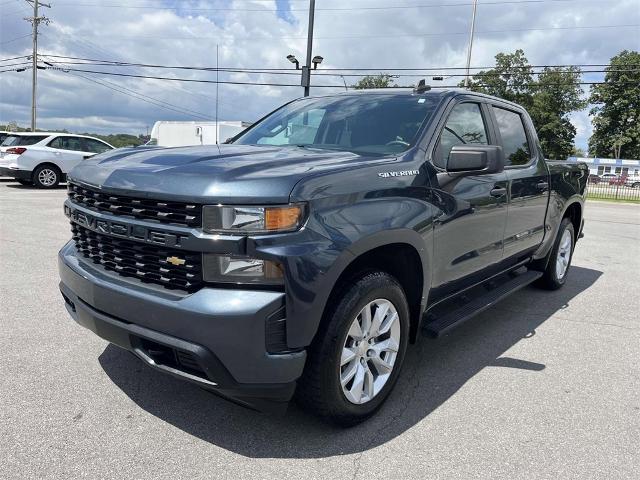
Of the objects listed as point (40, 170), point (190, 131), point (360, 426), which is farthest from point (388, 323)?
point (190, 131)

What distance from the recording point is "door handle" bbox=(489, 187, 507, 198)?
12.4ft

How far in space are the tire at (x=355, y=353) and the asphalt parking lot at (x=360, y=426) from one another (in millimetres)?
177

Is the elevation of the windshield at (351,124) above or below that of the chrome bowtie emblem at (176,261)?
→ above

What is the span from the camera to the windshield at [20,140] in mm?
14695

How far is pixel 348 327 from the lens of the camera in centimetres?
252

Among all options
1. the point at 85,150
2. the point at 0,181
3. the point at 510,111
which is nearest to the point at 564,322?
the point at 510,111

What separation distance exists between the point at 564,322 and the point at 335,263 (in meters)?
3.32

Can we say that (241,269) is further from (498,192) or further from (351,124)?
(498,192)

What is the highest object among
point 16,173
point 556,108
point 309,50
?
point 556,108

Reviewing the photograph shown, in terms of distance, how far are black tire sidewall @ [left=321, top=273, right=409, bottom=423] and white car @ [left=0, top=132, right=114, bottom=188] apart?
1392 cm

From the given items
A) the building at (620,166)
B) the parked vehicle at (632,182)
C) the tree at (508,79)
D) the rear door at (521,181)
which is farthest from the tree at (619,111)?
the rear door at (521,181)

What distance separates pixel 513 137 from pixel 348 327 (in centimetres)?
289

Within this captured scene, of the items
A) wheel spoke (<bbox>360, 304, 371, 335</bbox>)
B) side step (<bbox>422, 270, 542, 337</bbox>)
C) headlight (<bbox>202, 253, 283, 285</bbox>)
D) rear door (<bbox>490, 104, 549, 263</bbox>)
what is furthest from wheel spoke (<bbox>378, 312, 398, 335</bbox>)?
rear door (<bbox>490, 104, 549, 263</bbox>)

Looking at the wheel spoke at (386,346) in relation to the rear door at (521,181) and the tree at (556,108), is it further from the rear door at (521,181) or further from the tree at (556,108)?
the tree at (556,108)
